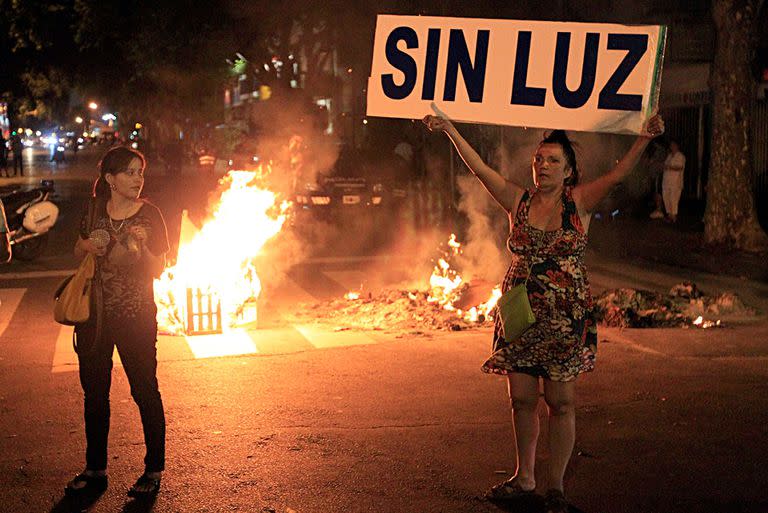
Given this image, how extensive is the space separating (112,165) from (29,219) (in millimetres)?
9950

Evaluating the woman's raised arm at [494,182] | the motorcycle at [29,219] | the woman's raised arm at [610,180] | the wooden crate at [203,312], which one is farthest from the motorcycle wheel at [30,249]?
the woman's raised arm at [610,180]

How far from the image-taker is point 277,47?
3569 cm

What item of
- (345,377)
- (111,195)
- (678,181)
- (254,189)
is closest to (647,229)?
(678,181)

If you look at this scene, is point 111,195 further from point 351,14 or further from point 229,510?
point 351,14

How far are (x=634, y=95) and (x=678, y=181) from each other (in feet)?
52.9

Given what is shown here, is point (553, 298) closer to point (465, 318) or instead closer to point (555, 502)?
point (555, 502)

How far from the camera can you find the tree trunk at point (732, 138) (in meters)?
16.0

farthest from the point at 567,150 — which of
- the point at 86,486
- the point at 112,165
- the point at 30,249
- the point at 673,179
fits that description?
the point at 673,179

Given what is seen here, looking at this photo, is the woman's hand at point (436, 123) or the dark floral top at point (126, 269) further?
the woman's hand at point (436, 123)

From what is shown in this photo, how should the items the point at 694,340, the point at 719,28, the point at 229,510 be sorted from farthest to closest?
1. the point at 719,28
2. the point at 694,340
3. the point at 229,510

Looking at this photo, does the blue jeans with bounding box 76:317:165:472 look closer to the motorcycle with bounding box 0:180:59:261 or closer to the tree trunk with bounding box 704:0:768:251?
the motorcycle with bounding box 0:180:59:261

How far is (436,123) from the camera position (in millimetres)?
5301

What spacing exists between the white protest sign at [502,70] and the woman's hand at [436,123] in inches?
7.6

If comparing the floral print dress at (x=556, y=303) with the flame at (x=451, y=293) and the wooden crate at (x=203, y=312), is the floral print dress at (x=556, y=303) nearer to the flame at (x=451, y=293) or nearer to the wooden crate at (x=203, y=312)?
the wooden crate at (x=203, y=312)
